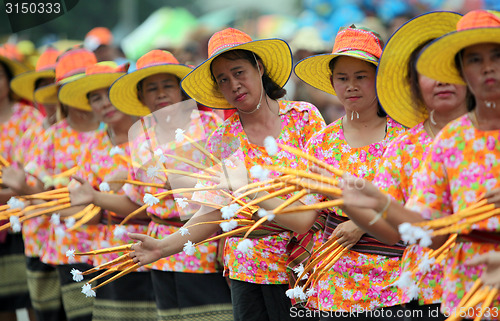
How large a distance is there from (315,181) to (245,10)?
40.1 feet

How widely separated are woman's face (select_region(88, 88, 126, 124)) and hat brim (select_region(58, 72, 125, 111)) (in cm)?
4

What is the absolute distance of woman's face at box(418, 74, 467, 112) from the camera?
3041mm

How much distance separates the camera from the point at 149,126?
4559 mm

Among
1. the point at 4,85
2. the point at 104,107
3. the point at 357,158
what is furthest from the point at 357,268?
the point at 4,85

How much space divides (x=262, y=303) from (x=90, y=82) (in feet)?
7.59

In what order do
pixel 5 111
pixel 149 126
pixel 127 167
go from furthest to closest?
1. pixel 5 111
2. pixel 127 167
3. pixel 149 126

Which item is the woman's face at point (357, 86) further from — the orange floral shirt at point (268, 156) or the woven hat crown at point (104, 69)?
the woven hat crown at point (104, 69)

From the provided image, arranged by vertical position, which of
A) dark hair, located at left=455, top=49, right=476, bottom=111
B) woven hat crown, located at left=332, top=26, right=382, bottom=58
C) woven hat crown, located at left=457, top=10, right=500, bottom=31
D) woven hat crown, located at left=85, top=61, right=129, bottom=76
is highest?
woven hat crown, located at left=85, top=61, right=129, bottom=76

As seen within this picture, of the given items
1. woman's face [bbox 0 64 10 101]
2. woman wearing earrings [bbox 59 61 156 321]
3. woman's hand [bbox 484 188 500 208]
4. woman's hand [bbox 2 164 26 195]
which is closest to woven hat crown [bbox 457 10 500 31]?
woman's hand [bbox 484 188 500 208]

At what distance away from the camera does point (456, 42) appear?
2520mm

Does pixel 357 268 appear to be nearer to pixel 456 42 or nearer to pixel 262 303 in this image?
pixel 262 303

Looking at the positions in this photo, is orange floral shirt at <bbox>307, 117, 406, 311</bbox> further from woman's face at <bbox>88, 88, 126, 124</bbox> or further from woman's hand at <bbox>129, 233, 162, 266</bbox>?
woman's face at <bbox>88, 88, 126, 124</bbox>

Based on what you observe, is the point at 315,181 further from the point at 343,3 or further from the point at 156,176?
the point at 343,3

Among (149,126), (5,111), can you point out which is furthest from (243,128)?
(5,111)
